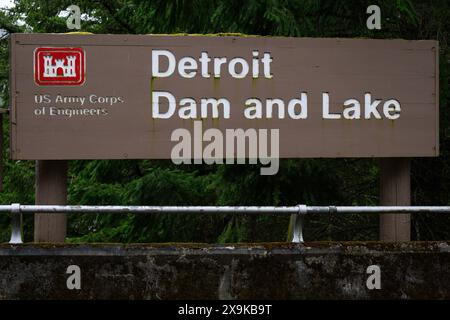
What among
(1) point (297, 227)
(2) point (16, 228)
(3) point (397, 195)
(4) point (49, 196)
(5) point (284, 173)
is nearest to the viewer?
(2) point (16, 228)

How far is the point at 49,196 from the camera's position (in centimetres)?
566

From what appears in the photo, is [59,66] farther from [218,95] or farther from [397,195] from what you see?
[397,195]

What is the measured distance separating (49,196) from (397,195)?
10.5 feet

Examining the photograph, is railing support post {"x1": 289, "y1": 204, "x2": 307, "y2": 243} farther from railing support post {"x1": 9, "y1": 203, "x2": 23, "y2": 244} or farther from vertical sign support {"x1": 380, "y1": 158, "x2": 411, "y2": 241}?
railing support post {"x1": 9, "y1": 203, "x2": 23, "y2": 244}

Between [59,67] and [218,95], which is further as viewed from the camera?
[218,95]

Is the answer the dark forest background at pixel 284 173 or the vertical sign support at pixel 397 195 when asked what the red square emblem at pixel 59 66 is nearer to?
the dark forest background at pixel 284 173

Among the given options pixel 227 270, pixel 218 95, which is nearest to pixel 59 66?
pixel 218 95

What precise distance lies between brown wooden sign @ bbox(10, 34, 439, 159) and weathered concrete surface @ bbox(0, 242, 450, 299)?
3.63 ft

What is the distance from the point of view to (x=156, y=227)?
33.2ft

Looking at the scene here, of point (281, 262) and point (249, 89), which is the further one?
point (249, 89)

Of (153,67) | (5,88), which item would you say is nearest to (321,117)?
(153,67)

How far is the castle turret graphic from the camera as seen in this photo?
5.49m
